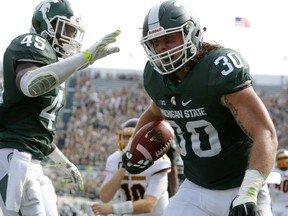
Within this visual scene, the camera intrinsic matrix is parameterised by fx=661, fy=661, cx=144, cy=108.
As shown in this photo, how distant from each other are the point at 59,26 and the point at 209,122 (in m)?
1.68

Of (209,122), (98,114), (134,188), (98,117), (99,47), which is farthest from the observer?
(98,114)

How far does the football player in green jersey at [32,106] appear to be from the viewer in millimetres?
4301

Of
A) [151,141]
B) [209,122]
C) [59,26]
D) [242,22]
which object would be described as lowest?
[242,22]

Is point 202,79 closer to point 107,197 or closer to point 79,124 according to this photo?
point 107,197

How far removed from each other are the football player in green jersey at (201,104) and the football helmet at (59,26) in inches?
45.1

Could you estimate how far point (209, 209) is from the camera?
3.74 metres

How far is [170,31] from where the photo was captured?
3.77 metres

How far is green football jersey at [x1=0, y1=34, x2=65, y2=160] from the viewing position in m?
4.46

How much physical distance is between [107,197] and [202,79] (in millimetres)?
2741

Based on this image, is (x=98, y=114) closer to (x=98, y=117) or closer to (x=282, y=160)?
(x=98, y=117)

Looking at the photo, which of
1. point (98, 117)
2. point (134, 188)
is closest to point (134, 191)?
point (134, 188)

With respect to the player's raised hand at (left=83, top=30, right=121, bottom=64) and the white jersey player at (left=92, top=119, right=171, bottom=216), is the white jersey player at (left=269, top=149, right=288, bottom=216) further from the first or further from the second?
the player's raised hand at (left=83, top=30, right=121, bottom=64)

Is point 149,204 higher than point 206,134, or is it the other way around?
point 206,134

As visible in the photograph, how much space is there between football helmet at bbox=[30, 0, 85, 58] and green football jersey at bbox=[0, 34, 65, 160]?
1.03ft
